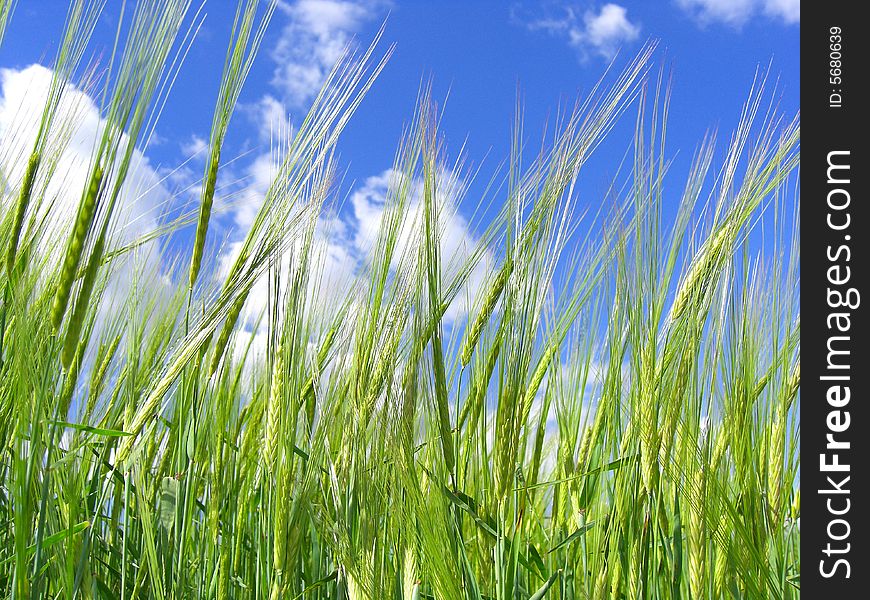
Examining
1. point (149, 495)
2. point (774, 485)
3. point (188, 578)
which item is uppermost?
point (774, 485)

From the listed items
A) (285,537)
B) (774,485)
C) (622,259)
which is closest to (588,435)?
(774,485)

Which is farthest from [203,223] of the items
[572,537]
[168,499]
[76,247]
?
[572,537]

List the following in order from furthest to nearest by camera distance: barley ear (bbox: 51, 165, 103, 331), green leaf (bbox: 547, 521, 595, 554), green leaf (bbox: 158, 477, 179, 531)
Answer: green leaf (bbox: 158, 477, 179, 531), green leaf (bbox: 547, 521, 595, 554), barley ear (bbox: 51, 165, 103, 331)

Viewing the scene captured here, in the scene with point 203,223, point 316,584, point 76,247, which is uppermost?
point 203,223

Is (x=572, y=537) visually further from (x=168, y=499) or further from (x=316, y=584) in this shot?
(x=168, y=499)

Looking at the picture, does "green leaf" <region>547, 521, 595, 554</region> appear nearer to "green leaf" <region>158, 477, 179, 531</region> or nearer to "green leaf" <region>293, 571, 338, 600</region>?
"green leaf" <region>293, 571, 338, 600</region>

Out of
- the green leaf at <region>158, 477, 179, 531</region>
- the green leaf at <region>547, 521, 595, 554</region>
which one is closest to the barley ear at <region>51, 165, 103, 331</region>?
the green leaf at <region>158, 477, 179, 531</region>

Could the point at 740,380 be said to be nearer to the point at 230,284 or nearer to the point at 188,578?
the point at 230,284

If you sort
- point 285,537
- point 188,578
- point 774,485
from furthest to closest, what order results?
point 774,485, point 188,578, point 285,537

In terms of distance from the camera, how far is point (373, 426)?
96 cm

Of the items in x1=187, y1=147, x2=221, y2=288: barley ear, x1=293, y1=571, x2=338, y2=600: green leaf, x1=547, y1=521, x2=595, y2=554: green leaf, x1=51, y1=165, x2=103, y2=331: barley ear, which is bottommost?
x1=293, y1=571, x2=338, y2=600: green leaf

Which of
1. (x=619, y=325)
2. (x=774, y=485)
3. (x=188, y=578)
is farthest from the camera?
(x=774, y=485)
